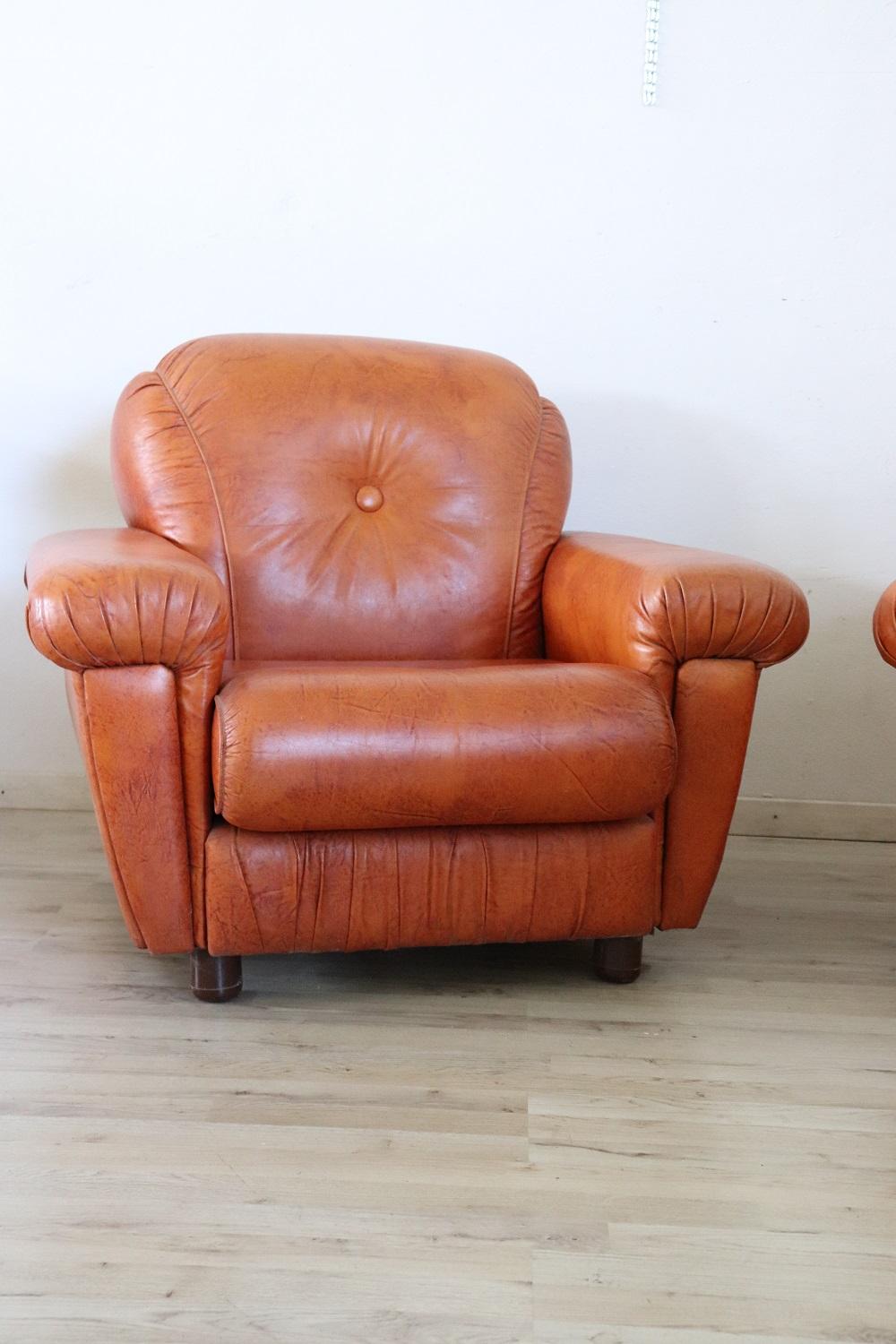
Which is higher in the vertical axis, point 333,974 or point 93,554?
point 93,554

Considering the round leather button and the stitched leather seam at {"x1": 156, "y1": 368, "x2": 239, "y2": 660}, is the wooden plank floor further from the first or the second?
the round leather button

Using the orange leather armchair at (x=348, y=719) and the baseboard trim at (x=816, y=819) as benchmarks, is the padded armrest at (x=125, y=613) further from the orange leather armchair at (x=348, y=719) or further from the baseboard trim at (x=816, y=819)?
the baseboard trim at (x=816, y=819)

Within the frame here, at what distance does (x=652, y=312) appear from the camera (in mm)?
2635

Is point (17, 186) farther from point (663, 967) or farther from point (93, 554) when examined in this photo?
point (663, 967)

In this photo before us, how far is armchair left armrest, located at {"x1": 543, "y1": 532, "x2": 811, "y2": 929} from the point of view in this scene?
1.82m

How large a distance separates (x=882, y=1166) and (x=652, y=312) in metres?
1.76

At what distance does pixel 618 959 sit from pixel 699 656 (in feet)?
1.57

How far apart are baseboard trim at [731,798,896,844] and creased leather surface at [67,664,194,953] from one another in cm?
139

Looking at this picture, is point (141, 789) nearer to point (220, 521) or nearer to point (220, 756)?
point (220, 756)

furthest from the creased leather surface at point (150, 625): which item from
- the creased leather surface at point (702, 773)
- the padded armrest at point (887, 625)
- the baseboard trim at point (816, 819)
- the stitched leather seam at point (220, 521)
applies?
the baseboard trim at point (816, 819)

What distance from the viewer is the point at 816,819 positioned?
275 cm

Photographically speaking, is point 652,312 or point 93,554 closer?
point 93,554

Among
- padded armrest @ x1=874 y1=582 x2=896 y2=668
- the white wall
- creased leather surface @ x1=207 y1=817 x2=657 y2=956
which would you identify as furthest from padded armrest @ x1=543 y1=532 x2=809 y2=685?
the white wall

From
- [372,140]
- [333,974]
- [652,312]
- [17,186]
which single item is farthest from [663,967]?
[17,186]
